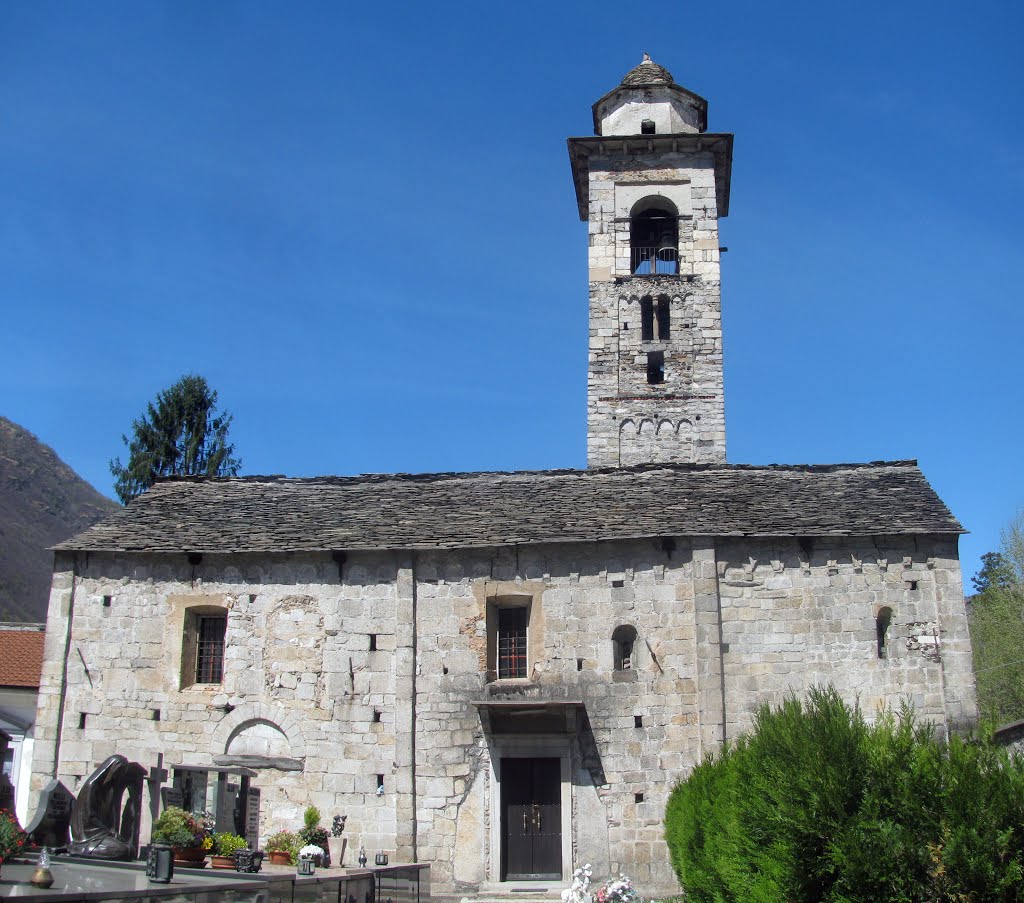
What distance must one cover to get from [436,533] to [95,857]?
26.4ft

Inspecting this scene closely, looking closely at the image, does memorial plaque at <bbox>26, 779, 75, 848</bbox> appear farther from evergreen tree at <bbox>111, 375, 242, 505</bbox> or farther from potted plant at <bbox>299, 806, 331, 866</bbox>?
evergreen tree at <bbox>111, 375, 242, 505</bbox>

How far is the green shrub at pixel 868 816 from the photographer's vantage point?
876cm

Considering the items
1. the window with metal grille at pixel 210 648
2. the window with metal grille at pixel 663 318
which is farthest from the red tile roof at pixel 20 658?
the window with metal grille at pixel 663 318

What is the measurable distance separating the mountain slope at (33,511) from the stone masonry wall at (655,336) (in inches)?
2291

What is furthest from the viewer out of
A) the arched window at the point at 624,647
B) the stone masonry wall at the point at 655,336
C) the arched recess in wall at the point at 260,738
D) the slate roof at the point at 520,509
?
the stone masonry wall at the point at 655,336

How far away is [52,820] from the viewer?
15094mm

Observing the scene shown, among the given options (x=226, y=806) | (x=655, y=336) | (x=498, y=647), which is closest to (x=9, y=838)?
(x=226, y=806)

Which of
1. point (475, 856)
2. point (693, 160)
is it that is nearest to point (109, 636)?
point (475, 856)

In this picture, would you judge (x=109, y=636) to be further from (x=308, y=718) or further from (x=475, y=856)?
(x=475, y=856)

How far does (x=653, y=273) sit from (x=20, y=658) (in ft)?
69.3

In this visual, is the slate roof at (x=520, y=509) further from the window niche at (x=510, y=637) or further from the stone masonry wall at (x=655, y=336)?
the stone masonry wall at (x=655, y=336)

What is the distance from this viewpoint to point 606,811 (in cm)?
1777

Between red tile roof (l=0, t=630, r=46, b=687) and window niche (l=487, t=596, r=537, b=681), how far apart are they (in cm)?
1406

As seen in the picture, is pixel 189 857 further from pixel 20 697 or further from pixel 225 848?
pixel 20 697
